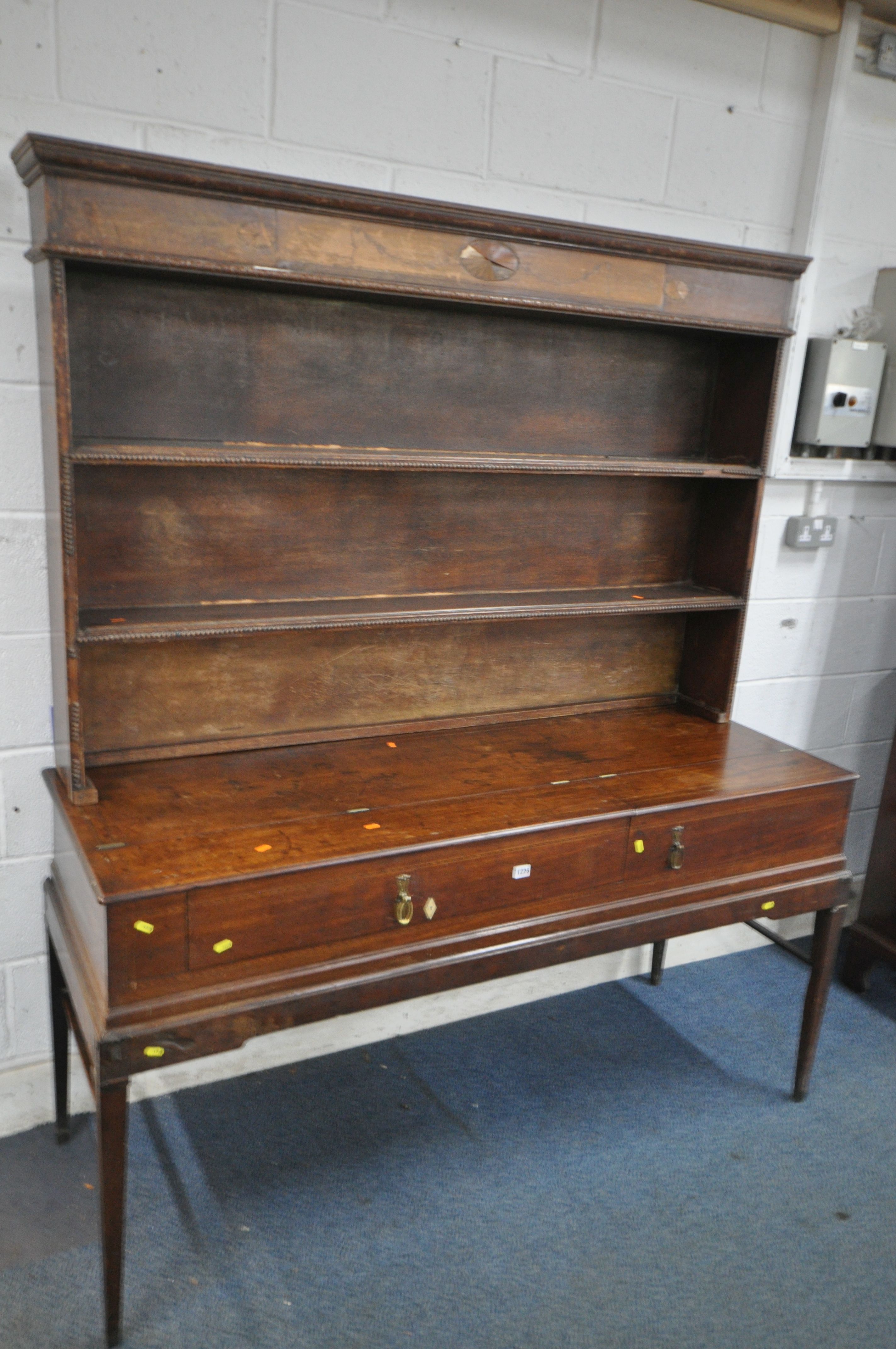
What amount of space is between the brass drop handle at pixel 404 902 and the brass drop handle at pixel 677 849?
0.57 m

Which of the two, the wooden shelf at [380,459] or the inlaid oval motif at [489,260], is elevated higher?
the inlaid oval motif at [489,260]

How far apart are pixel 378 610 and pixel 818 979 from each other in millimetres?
1306

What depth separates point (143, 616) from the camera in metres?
1.88

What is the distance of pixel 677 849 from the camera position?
203 centimetres

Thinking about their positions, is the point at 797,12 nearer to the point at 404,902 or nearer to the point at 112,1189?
the point at 404,902

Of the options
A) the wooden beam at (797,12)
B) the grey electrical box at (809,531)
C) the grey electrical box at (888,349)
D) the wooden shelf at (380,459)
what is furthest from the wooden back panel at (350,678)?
the wooden beam at (797,12)

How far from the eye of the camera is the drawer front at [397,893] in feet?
5.31

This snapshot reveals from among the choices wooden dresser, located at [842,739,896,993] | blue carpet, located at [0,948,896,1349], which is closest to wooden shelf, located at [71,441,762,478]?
wooden dresser, located at [842,739,896,993]

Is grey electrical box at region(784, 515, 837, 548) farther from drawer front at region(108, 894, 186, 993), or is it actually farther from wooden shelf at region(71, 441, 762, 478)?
drawer front at region(108, 894, 186, 993)

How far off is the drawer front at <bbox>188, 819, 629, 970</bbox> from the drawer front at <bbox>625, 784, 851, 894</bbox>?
66 mm

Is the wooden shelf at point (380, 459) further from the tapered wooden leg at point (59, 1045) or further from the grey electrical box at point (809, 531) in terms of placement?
the tapered wooden leg at point (59, 1045)

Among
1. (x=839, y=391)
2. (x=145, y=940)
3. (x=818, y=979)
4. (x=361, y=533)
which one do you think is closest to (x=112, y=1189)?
(x=145, y=940)

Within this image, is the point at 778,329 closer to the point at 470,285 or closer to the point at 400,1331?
the point at 470,285

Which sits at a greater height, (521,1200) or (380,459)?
(380,459)
